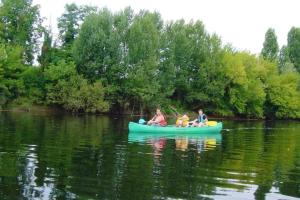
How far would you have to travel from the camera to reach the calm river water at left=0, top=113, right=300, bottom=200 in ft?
38.5

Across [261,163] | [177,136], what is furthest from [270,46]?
[261,163]

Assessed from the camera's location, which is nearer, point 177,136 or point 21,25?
point 177,136

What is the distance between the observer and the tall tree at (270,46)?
78.1m

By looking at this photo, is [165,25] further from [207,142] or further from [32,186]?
[32,186]

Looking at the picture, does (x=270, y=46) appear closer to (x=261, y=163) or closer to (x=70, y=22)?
(x=70, y=22)

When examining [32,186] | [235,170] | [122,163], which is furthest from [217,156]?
[32,186]

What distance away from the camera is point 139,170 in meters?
14.8

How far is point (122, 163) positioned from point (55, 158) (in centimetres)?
248

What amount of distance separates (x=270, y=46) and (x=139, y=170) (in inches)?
2681

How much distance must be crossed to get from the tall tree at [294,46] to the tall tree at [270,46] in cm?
429

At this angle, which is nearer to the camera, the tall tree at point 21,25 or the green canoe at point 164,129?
the green canoe at point 164,129

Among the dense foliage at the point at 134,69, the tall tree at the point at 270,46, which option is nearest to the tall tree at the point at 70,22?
the dense foliage at the point at 134,69

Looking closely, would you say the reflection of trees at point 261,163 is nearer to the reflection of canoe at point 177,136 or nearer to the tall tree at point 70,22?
the reflection of canoe at point 177,136

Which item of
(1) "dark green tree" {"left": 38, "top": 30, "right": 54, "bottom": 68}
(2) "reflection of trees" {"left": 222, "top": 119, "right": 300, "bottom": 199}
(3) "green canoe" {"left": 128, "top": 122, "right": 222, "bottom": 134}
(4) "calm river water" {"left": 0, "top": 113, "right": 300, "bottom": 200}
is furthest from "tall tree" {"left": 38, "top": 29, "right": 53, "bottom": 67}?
(2) "reflection of trees" {"left": 222, "top": 119, "right": 300, "bottom": 199}
